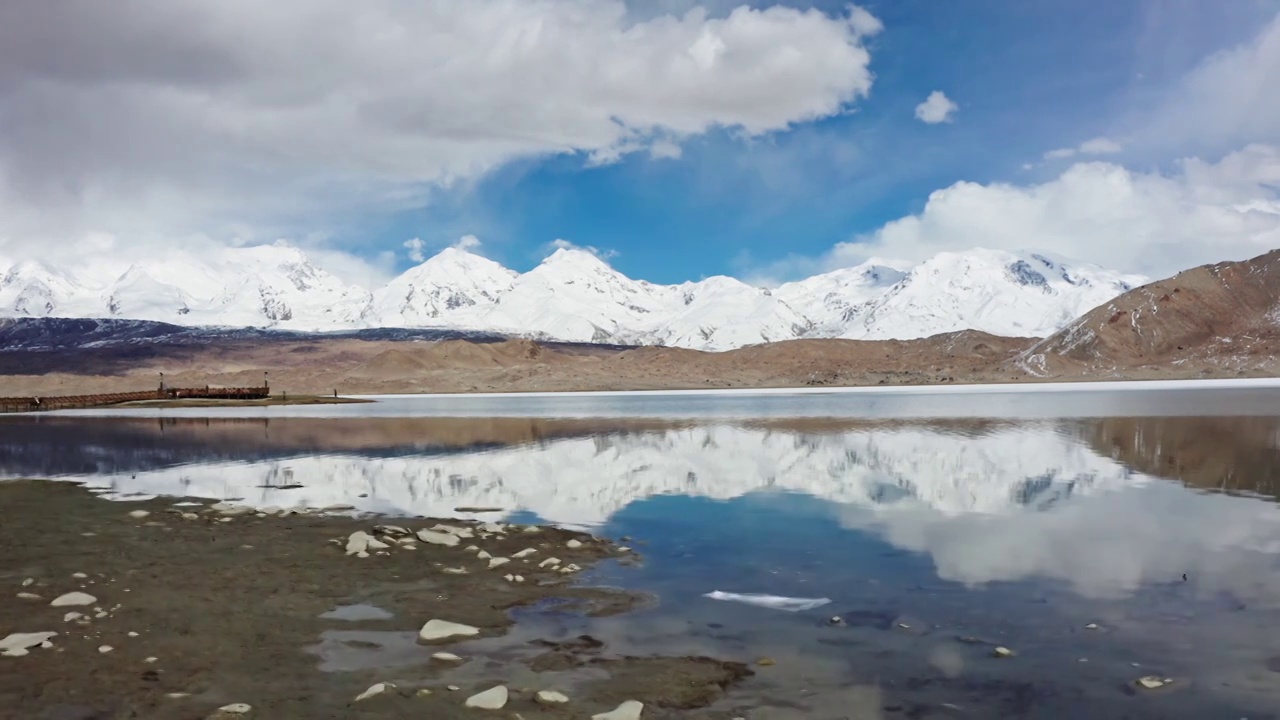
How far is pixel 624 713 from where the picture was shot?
9.96 meters

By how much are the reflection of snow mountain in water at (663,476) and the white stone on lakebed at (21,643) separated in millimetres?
12504

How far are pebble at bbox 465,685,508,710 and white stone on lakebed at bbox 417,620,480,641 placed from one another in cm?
257

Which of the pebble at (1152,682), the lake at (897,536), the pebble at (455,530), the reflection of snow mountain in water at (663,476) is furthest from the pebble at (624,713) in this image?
the reflection of snow mountain in water at (663,476)

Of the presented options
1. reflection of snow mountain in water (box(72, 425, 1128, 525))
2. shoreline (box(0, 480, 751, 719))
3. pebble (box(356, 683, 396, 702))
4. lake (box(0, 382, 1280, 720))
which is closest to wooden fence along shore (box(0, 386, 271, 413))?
lake (box(0, 382, 1280, 720))

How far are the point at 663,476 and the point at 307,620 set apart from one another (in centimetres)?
1978

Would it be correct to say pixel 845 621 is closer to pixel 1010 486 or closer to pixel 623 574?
pixel 623 574

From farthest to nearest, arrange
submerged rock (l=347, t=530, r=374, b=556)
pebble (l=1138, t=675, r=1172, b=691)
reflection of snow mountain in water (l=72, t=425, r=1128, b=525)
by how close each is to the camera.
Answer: reflection of snow mountain in water (l=72, t=425, r=1128, b=525) → submerged rock (l=347, t=530, r=374, b=556) → pebble (l=1138, t=675, r=1172, b=691)

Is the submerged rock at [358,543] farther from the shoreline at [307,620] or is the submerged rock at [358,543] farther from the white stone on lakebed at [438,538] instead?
the white stone on lakebed at [438,538]

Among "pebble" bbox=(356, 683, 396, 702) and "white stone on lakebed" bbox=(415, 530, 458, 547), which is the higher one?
"white stone on lakebed" bbox=(415, 530, 458, 547)

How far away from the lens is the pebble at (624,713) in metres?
9.88

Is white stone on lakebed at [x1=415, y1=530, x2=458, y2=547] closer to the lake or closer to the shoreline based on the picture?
the shoreline

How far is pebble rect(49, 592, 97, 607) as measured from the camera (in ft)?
45.3

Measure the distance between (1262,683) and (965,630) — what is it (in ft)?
11.6

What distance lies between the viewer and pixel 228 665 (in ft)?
37.3
